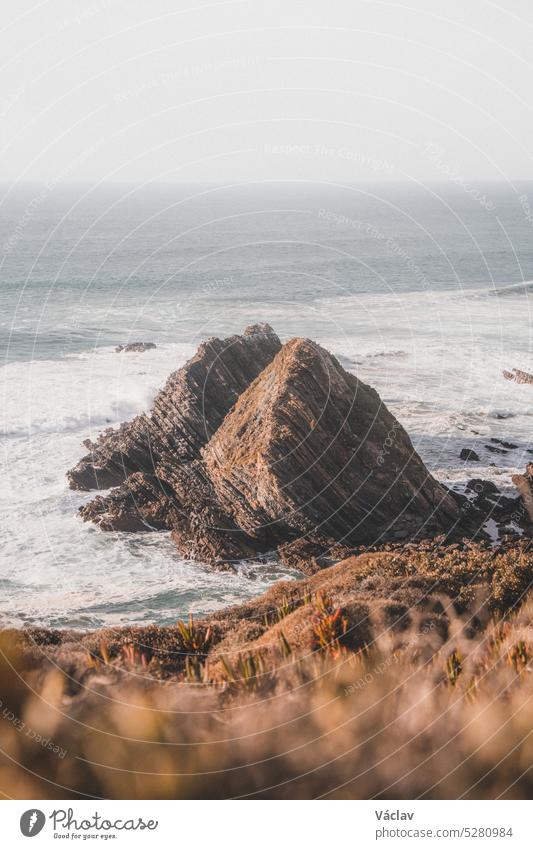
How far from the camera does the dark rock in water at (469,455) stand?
24359 mm

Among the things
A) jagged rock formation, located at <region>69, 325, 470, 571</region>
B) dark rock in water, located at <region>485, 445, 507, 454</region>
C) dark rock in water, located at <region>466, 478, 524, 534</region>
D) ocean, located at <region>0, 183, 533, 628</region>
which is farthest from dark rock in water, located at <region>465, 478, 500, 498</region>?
dark rock in water, located at <region>485, 445, 507, 454</region>

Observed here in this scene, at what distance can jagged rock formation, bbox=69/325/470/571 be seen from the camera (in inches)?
679

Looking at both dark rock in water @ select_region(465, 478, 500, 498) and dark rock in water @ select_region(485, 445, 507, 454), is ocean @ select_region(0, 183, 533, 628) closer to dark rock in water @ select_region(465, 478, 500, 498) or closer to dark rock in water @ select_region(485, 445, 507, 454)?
dark rock in water @ select_region(485, 445, 507, 454)

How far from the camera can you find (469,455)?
24641mm

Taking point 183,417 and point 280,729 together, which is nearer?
point 280,729

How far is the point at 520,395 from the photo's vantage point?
33156 millimetres

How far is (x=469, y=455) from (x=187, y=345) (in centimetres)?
2250

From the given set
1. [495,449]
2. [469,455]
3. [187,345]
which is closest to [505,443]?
[495,449]

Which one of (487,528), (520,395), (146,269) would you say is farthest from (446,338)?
(146,269)

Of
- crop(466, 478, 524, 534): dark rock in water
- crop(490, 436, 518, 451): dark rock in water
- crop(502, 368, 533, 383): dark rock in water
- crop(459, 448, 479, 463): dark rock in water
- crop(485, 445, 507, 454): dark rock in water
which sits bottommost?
crop(466, 478, 524, 534): dark rock in water

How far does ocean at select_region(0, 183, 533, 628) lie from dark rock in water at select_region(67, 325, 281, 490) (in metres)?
1.20

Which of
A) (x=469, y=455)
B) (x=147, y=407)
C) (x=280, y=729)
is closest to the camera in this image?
(x=280, y=729)

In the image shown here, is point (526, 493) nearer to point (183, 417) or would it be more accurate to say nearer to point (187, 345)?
point (183, 417)
